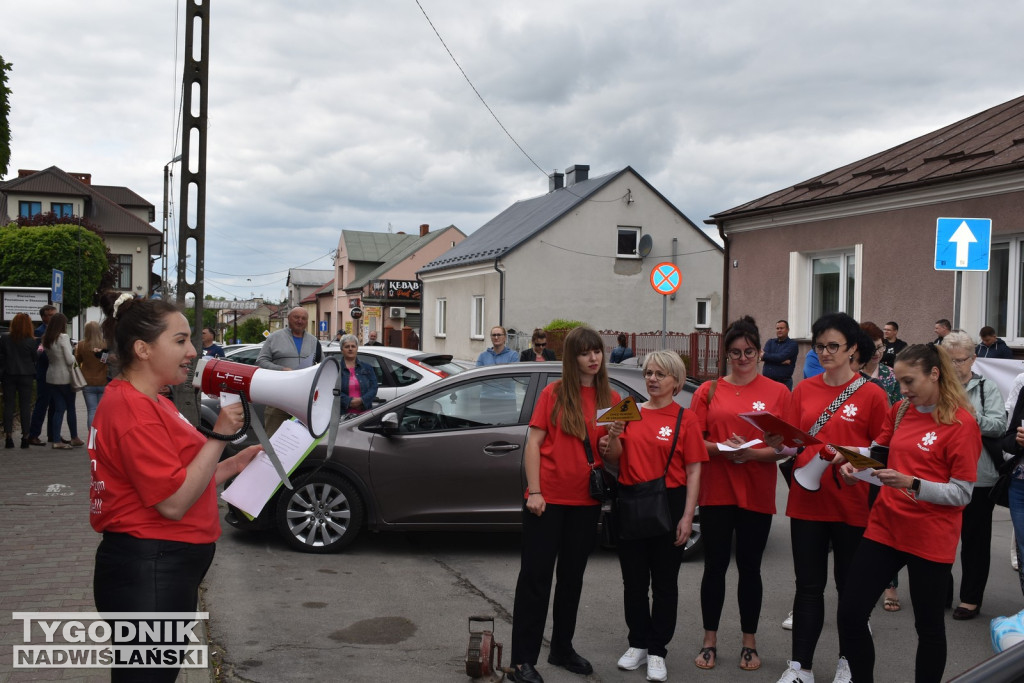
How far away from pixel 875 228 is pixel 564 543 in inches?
493

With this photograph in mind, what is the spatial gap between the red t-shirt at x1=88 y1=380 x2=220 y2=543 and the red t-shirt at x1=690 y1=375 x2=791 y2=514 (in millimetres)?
2846

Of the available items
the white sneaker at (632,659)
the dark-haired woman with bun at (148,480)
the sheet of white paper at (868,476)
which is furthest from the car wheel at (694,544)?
the dark-haired woman with bun at (148,480)

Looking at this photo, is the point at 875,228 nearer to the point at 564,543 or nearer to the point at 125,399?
the point at 564,543

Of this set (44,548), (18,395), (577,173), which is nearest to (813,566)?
(44,548)

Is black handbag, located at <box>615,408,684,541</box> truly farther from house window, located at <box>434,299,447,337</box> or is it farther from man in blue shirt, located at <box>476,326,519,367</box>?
house window, located at <box>434,299,447,337</box>

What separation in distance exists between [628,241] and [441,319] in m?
9.84

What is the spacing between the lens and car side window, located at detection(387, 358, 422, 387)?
11.7 meters

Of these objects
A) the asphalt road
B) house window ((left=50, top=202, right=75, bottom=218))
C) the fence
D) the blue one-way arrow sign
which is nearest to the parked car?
the asphalt road

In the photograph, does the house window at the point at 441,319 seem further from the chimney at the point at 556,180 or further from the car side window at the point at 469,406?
the car side window at the point at 469,406

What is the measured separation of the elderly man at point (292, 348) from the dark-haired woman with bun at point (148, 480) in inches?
249

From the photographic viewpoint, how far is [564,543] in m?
4.67

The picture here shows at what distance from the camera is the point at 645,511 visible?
4.63 meters

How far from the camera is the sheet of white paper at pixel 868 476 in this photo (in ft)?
13.0

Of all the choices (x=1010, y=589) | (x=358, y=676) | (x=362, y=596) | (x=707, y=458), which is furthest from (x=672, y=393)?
(x=1010, y=589)
